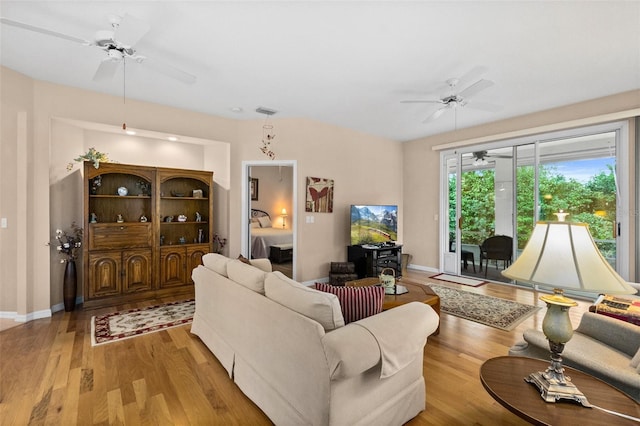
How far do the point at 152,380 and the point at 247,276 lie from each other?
1.08m

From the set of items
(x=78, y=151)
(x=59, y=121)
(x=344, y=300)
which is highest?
(x=59, y=121)

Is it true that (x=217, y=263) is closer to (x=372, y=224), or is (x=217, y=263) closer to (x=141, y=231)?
(x=141, y=231)

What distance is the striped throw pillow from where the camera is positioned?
1775mm

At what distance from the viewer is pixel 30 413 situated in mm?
1839

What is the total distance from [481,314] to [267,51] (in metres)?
3.85

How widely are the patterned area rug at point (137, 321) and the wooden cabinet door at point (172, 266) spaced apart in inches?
17.9

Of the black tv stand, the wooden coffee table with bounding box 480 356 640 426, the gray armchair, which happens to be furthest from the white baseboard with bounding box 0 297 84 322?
the gray armchair

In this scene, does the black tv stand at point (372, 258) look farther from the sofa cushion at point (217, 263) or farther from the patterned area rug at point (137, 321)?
the sofa cushion at point (217, 263)

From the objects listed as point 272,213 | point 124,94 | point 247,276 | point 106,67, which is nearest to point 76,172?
point 124,94

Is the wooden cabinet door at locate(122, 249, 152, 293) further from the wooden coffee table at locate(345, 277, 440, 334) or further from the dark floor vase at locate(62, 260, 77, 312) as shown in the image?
the wooden coffee table at locate(345, 277, 440, 334)

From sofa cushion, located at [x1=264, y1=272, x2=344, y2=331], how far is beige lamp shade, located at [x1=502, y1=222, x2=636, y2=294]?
0.86 metres

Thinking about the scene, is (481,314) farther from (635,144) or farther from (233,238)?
(233,238)

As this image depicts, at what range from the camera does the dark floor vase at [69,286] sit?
3592mm

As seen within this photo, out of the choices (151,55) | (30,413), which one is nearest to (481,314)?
(30,413)
